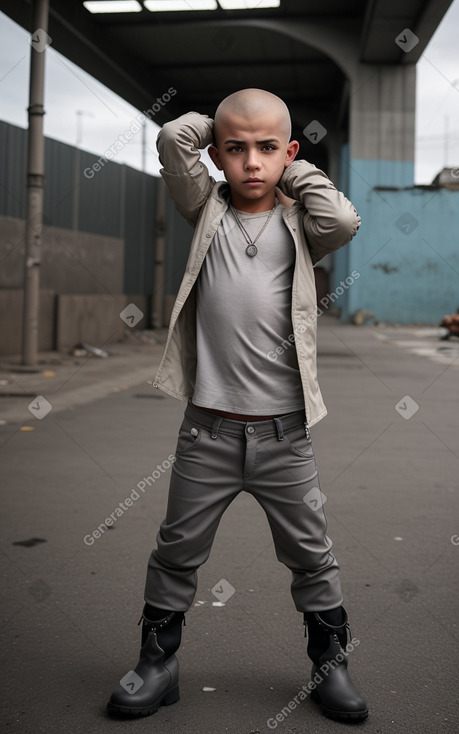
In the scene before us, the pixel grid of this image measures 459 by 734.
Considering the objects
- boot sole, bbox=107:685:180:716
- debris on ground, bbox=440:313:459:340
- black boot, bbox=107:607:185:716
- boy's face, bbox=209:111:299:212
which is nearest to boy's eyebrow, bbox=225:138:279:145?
boy's face, bbox=209:111:299:212

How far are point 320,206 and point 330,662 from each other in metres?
1.29

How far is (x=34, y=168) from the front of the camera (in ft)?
36.9

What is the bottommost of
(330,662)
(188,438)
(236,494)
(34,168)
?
(330,662)

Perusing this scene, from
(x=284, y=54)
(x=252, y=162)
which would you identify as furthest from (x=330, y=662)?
(x=284, y=54)

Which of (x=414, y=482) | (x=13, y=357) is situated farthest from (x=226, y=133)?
(x=13, y=357)

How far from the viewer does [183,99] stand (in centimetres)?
2931

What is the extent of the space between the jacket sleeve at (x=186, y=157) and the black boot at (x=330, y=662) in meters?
1.25

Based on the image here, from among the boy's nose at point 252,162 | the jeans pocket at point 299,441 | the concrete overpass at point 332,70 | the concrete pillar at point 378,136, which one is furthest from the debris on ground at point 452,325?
the boy's nose at point 252,162

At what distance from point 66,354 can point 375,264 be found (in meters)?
14.2

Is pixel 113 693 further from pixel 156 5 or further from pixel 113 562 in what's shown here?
pixel 156 5

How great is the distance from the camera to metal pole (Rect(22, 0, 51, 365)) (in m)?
11.0

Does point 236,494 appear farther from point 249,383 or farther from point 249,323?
point 249,323

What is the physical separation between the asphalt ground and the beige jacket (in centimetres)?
87

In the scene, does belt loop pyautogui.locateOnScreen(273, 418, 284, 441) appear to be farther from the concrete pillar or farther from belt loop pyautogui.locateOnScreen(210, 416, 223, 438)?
the concrete pillar
